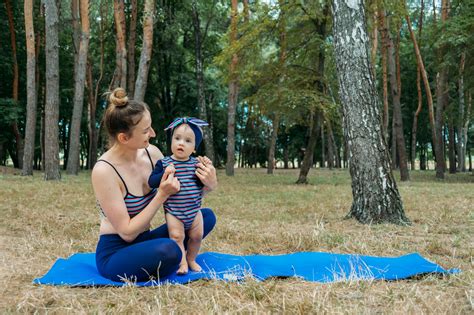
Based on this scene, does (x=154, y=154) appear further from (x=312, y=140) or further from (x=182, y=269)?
(x=312, y=140)

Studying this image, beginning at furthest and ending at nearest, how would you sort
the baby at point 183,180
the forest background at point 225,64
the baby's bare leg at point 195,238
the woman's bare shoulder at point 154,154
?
the forest background at point 225,64 < the woman's bare shoulder at point 154,154 < the baby's bare leg at point 195,238 < the baby at point 183,180

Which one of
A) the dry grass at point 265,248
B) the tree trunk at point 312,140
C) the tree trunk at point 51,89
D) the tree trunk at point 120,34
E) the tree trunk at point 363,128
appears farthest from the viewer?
the tree trunk at point 120,34

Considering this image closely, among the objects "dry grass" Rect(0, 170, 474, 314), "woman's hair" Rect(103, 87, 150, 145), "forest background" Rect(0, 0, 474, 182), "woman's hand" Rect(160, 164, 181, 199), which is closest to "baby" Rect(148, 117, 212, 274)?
"woman's hand" Rect(160, 164, 181, 199)

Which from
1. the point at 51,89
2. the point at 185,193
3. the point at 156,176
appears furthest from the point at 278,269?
the point at 51,89

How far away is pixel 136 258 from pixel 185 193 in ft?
1.88

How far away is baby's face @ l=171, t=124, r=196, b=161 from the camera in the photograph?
3049 millimetres

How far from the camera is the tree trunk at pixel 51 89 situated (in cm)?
1273

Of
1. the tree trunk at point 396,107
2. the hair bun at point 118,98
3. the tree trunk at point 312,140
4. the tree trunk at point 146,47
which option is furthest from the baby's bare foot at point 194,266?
the tree trunk at point 396,107

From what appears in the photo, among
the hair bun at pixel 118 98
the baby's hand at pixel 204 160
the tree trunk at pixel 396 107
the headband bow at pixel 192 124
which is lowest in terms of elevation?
the baby's hand at pixel 204 160

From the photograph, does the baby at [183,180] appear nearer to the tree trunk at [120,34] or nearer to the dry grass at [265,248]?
the dry grass at [265,248]

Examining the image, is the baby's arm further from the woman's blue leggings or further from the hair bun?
the hair bun

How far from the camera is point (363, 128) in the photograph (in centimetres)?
574

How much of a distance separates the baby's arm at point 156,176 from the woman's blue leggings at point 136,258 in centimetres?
39

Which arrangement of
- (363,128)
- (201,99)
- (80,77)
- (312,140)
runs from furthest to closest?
(201,99), (80,77), (312,140), (363,128)
